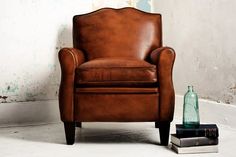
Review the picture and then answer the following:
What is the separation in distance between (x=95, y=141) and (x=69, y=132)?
0.20m

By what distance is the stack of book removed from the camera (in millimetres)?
1845

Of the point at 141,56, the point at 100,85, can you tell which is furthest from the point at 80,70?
the point at 141,56

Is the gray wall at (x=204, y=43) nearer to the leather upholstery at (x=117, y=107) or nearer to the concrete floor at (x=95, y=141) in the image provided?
the concrete floor at (x=95, y=141)

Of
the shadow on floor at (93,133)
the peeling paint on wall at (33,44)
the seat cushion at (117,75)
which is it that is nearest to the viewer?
the seat cushion at (117,75)

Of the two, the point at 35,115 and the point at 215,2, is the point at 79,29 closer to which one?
the point at 35,115

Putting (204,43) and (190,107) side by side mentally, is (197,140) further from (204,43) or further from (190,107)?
(204,43)

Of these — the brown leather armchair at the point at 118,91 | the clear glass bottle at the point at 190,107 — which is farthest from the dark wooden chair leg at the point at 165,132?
the clear glass bottle at the point at 190,107

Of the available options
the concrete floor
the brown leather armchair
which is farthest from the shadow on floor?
the brown leather armchair

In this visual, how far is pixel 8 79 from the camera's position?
2803 mm

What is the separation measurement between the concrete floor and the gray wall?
0.37 m

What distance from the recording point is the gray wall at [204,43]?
8.27ft

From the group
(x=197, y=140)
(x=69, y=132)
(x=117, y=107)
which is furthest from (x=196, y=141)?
(x=69, y=132)

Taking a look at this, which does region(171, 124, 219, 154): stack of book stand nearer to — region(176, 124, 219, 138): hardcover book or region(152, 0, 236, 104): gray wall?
region(176, 124, 219, 138): hardcover book

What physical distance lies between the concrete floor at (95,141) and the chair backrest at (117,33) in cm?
58
